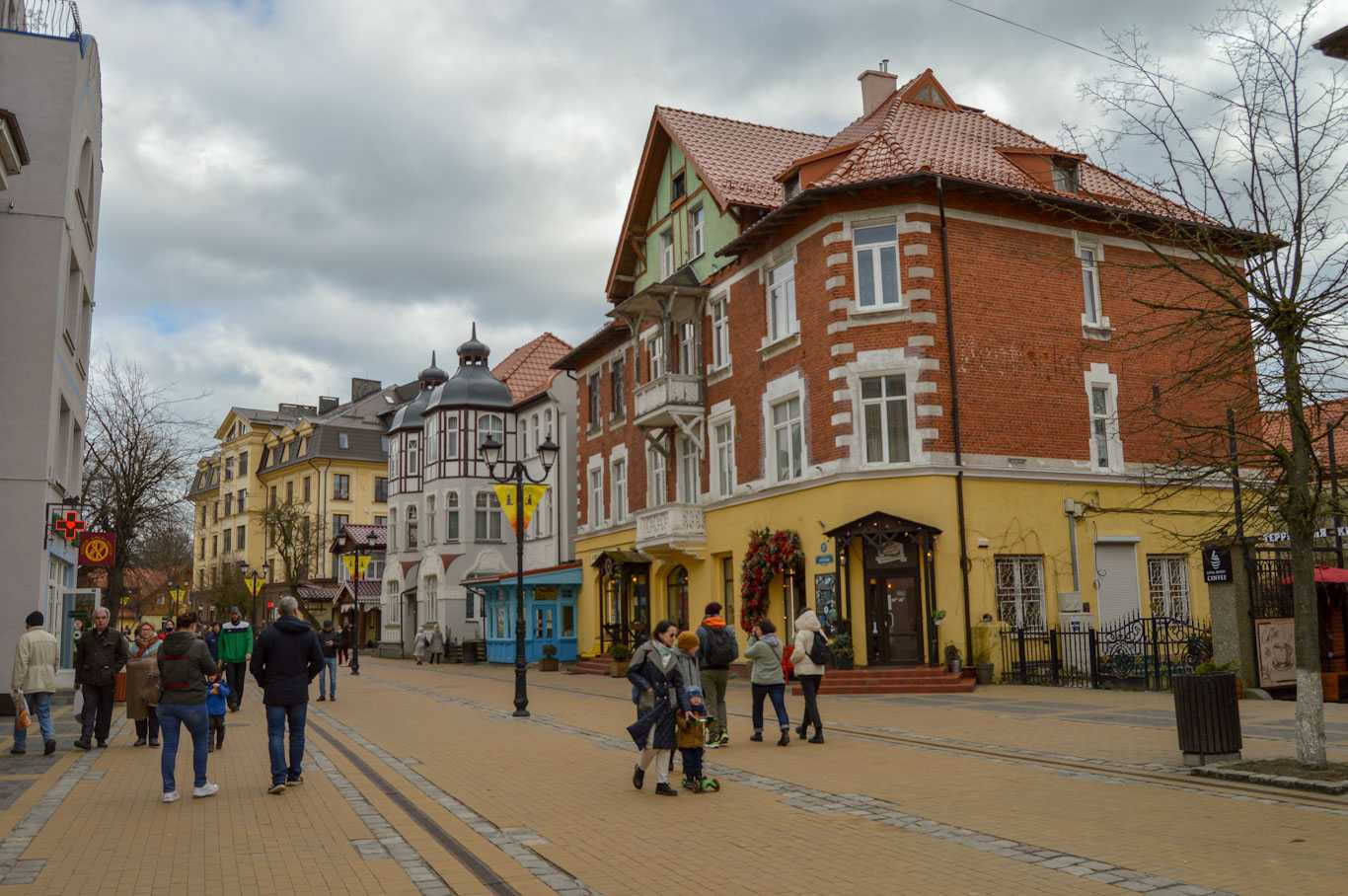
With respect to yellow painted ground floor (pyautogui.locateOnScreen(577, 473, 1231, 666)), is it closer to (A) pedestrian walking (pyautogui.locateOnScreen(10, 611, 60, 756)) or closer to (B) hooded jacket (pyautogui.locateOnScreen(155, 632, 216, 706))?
(A) pedestrian walking (pyautogui.locateOnScreen(10, 611, 60, 756))

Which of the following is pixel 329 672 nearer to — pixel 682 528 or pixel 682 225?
pixel 682 528

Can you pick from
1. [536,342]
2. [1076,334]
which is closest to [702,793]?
[1076,334]

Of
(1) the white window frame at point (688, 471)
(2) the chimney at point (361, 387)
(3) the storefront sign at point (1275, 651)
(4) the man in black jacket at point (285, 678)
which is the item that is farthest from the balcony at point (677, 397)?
(2) the chimney at point (361, 387)

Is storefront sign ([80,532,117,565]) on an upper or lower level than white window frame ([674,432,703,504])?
lower

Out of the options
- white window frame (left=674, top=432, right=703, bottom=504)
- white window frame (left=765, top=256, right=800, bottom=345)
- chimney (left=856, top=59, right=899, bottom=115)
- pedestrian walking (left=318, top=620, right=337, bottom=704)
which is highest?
chimney (left=856, top=59, right=899, bottom=115)

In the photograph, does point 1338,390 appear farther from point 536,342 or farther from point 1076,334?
point 536,342

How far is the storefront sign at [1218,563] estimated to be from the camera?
1800 centimetres

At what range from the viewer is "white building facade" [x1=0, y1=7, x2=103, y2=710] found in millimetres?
20641

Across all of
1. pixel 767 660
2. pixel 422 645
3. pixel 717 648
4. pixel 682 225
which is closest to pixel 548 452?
pixel 767 660

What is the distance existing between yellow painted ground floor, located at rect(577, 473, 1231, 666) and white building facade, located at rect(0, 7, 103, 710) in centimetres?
1159

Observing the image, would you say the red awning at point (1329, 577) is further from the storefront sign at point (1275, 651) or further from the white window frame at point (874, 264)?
the white window frame at point (874, 264)

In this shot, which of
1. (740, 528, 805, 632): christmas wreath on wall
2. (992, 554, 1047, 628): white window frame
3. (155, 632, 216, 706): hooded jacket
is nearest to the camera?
(155, 632, 216, 706): hooded jacket

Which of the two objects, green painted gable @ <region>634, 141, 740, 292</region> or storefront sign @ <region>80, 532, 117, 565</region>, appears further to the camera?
green painted gable @ <region>634, 141, 740, 292</region>

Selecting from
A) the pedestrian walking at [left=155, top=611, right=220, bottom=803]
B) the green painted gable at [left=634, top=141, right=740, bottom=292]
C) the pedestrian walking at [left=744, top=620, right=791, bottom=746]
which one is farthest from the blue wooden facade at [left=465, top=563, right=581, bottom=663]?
the pedestrian walking at [left=155, top=611, right=220, bottom=803]
